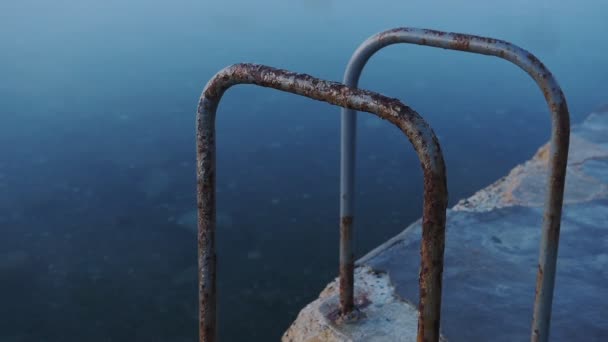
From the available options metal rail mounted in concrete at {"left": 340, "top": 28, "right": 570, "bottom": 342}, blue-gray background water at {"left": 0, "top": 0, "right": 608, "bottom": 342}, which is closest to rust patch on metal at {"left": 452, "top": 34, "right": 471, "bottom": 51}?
metal rail mounted in concrete at {"left": 340, "top": 28, "right": 570, "bottom": 342}

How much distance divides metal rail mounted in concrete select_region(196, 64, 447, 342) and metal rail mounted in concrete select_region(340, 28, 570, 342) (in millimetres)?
543

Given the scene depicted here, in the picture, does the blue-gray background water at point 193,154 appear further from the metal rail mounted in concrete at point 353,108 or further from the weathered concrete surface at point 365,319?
the metal rail mounted in concrete at point 353,108

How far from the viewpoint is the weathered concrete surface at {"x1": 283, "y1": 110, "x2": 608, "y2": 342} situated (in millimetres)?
2379

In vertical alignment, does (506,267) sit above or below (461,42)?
below

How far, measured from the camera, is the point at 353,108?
4.14 ft

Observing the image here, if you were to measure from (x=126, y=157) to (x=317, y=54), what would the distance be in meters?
2.33

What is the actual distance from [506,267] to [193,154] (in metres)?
2.53

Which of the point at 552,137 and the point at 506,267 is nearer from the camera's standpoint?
the point at 552,137

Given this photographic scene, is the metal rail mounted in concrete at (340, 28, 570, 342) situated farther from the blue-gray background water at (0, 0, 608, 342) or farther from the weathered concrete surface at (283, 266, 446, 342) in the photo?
the blue-gray background water at (0, 0, 608, 342)

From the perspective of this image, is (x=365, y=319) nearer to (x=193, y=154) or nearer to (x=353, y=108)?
(x=353, y=108)

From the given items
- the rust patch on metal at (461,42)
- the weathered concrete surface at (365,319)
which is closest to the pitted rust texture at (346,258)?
the weathered concrete surface at (365,319)

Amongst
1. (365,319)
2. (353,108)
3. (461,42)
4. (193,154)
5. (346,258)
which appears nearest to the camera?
(353,108)

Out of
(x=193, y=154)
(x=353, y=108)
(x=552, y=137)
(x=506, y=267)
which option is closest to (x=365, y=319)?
(x=506, y=267)

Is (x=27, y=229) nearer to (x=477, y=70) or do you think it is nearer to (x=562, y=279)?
(x=562, y=279)
